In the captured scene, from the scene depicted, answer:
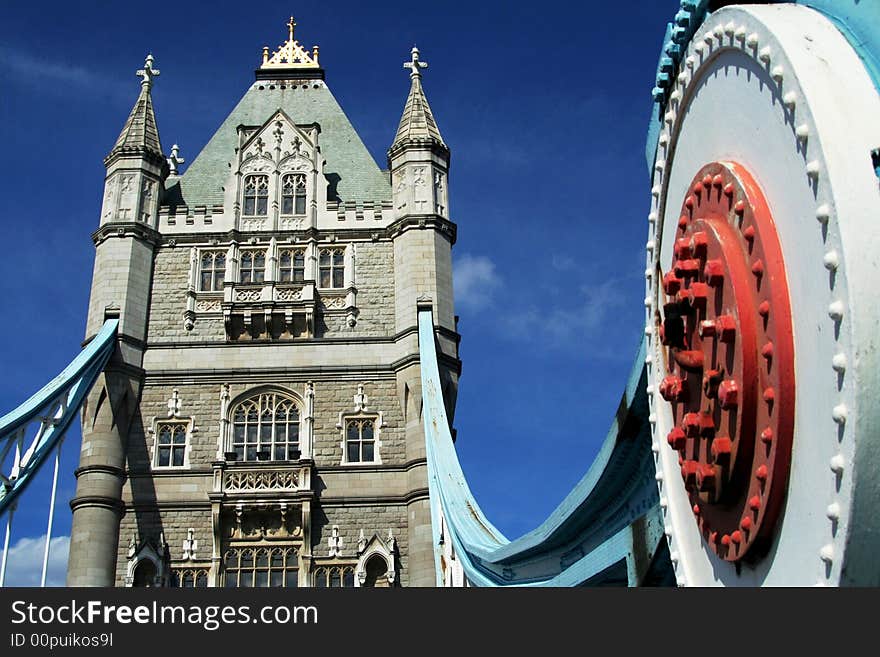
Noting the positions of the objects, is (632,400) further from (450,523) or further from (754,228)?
(450,523)

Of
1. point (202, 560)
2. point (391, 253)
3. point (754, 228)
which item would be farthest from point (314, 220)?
point (754, 228)

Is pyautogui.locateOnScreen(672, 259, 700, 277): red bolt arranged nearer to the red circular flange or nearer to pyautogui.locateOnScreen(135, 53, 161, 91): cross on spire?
the red circular flange

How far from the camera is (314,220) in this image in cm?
2920

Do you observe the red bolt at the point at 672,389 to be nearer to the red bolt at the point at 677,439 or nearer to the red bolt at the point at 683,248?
the red bolt at the point at 677,439

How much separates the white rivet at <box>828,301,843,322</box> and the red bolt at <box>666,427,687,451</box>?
1.54 metres

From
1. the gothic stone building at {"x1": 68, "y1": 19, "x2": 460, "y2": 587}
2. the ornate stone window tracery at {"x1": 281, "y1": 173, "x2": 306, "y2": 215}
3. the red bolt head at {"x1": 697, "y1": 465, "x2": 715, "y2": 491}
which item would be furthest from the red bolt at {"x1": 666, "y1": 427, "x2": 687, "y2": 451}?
the ornate stone window tracery at {"x1": 281, "y1": 173, "x2": 306, "y2": 215}

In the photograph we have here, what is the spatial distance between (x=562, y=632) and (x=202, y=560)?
863 inches

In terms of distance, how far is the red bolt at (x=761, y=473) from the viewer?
4.37 m

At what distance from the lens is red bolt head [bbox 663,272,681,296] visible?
5.30 meters

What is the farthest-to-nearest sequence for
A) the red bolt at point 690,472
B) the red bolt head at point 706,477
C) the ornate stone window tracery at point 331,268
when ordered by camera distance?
the ornate stone window tracery at point 331,268, the red bolt at point 690,472, the red bolt head at point 706,477

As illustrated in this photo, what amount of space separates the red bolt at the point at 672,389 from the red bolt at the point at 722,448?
0.55 m

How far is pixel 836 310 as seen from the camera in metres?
3.74

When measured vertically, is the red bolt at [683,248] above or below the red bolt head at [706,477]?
above

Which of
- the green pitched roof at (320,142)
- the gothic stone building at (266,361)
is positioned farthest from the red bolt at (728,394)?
the green pitched roof at (320,142)
